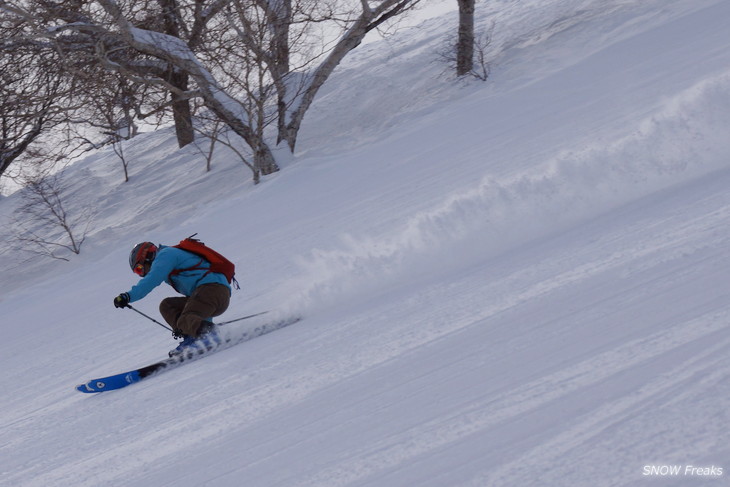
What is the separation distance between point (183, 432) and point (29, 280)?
14.3 m

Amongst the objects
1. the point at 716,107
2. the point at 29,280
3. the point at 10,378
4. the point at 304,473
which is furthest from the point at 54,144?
the point at 304,473

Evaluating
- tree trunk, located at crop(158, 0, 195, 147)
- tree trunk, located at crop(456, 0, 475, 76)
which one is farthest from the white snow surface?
tree trunk, located at crop(158, 0, 195, 147)

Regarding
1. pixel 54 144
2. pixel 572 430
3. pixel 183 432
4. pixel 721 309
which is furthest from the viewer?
pixel 54 144

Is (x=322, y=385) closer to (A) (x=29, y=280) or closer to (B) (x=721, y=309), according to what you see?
(B) (x=721, y=309)

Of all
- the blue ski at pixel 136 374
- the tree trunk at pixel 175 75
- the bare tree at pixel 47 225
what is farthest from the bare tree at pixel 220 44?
the blue ski at pixel 136 374

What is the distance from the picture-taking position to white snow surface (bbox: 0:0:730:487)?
3.33 metres

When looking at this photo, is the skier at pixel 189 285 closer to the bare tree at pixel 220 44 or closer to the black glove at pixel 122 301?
the black glove at pixel 122 301

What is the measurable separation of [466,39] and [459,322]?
12.9 meters

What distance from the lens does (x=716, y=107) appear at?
7.11 m

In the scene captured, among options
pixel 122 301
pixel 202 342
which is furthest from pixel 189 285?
pixel 122 301

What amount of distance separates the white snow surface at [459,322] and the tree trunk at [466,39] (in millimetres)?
2940

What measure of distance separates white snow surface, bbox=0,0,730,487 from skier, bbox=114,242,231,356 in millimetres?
364

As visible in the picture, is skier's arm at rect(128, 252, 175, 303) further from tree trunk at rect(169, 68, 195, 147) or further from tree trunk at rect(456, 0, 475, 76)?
tree trunk at rect(456, 0, 475, 76)

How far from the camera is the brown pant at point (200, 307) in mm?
6301
